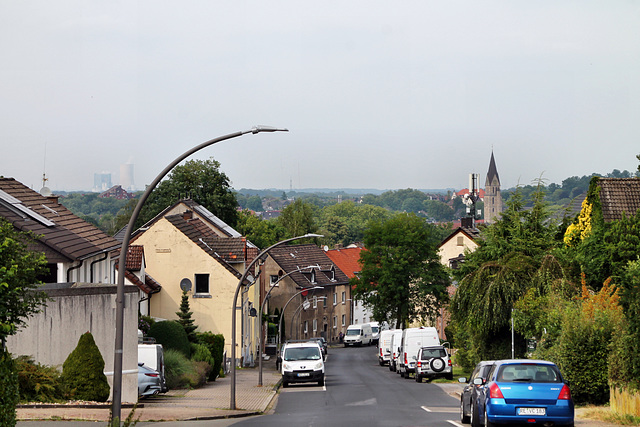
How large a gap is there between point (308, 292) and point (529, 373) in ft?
224

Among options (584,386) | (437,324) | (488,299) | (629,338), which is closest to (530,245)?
(488,299)

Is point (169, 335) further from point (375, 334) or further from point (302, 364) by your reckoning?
point (375, 334)

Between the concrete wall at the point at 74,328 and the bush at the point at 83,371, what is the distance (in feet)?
2.75

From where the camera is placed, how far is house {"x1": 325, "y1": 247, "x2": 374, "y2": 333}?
105m

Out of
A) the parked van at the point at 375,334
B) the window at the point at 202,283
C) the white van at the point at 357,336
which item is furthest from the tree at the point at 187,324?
the parked van at the point at 375,334

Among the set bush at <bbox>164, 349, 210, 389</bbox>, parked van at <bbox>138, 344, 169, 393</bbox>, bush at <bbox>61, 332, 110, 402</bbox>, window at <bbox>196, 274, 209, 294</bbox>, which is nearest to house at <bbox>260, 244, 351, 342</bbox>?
window at <bbox>196, 274, 209, 294</bbox>

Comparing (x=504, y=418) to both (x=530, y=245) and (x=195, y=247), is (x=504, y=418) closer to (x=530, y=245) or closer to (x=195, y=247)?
(x=530, y=245)

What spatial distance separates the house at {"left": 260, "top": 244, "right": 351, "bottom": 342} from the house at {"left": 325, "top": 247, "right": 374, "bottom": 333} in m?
3.01

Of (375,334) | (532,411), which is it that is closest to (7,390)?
(532,411)

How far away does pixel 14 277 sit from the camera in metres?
13.3

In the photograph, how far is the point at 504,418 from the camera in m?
16.3

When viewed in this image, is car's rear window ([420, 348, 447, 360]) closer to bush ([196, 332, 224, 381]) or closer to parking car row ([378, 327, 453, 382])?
parking car row ([378, 327, 453, 382])

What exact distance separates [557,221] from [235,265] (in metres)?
21.0

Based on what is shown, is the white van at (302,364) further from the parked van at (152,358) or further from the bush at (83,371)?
the bush at (83,371)
